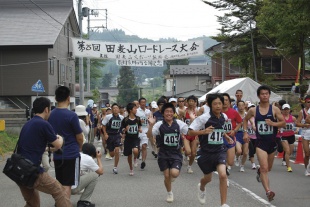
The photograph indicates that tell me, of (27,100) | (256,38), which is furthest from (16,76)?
(256,38)

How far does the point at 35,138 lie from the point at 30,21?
31412 millimetres

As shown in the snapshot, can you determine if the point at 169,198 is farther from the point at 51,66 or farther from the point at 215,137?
the point at 51,66

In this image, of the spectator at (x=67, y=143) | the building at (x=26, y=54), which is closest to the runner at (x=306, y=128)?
the spectator at (x=67, y=143)

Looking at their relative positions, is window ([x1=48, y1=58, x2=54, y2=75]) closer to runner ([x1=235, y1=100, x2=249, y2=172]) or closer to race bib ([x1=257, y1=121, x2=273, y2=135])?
runner ([x1=235, y1=100, x2=249, y2=172])

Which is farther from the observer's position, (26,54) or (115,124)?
(26,54)

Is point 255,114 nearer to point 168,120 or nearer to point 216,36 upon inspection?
point 168,120

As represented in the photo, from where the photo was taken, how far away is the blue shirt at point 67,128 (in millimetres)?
7062

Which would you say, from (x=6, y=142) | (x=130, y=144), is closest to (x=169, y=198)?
(x=130, y=144)

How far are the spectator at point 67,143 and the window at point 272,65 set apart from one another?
43121 millimetres

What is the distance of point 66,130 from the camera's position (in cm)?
709

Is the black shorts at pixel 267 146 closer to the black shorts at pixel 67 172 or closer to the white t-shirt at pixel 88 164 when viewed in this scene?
the white t-shirt at pixel 88 164

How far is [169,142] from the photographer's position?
9.27 meters

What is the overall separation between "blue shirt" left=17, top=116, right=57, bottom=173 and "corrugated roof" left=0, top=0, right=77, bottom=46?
27.2 metres

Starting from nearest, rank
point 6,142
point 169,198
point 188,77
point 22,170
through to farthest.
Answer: point 22,170 < point 169,198 < point 6,142 < point 188,77
